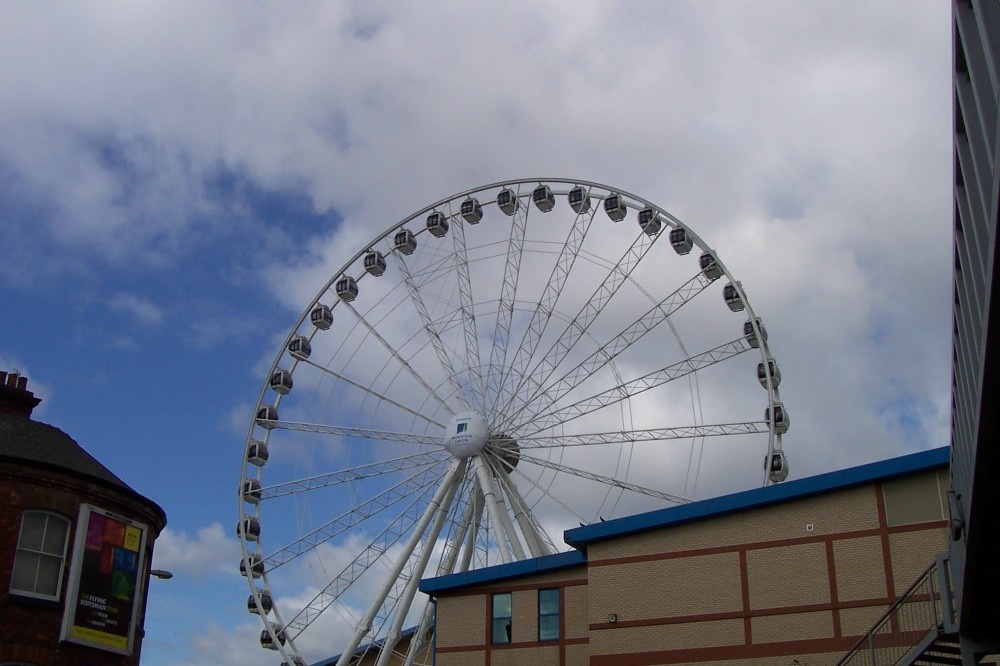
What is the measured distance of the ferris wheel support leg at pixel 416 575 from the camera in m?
33.6

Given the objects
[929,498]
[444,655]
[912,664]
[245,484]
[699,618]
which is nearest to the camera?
[912,664]

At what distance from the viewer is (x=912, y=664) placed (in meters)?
17.1

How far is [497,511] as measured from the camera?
33438 mm

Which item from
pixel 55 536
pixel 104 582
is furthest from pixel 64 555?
pixel 104 582

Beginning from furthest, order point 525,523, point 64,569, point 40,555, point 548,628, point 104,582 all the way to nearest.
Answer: point 525,523, point 548,628, point 104,582, point 64,569, point 40,555

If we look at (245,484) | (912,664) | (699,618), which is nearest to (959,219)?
(912,664)

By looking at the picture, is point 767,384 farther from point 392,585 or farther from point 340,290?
point 340,290

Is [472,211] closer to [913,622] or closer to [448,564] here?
[448,564]

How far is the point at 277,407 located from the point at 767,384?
17.3 m

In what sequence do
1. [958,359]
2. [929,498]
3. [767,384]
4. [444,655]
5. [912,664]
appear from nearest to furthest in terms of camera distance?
[958,359] → [912,664] → [929,498] → [444,655] → [767,384]

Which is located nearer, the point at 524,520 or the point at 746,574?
the point at 746,574

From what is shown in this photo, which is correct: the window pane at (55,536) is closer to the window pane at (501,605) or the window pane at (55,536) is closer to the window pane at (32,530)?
the window pane at (32,530)

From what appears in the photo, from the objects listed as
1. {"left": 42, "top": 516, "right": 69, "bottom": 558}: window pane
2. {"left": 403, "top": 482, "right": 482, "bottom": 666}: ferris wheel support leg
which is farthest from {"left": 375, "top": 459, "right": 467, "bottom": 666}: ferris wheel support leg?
{"left": 42, "top": 516, "right": 69, "bottom": 558}: window pane

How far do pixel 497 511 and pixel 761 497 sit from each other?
11.2 m
